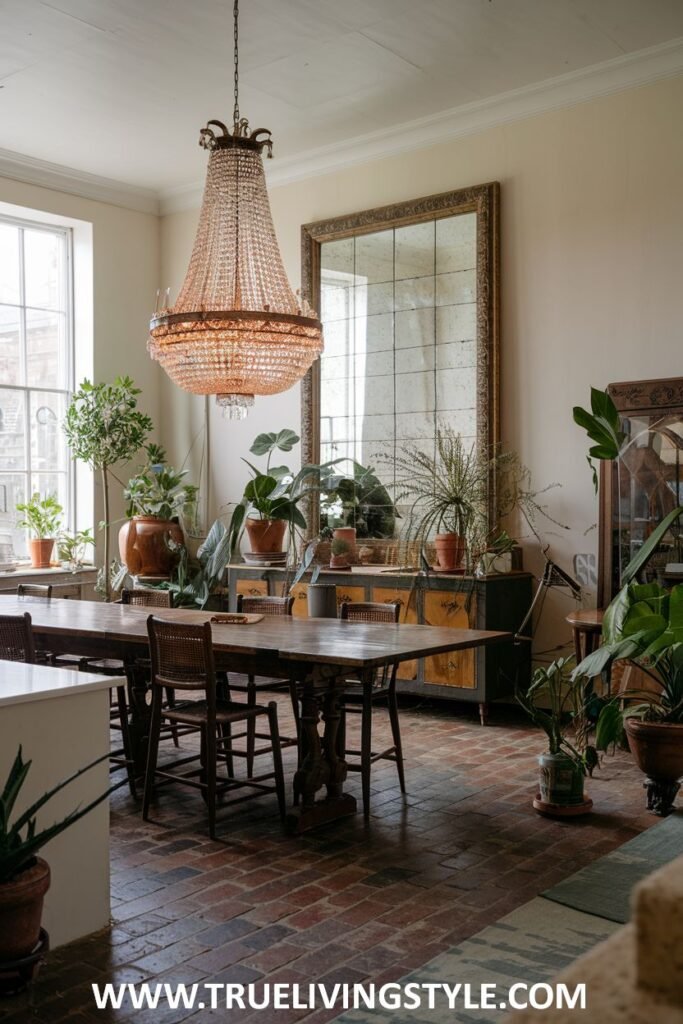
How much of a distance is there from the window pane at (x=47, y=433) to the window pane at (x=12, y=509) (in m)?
0.20

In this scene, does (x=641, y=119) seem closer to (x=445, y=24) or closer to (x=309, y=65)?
(x=445, y=24)

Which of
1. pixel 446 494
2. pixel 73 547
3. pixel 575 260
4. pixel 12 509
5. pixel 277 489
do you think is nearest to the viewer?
pixel 575 260

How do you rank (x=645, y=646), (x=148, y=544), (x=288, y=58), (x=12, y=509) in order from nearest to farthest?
(x=645, y=646) < (x=288, y=58) < (x=148, y=544) < (x=12, y=509)

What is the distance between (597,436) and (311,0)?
9.38 feet

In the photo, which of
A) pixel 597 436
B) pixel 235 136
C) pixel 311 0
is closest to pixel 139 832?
pixel 597 436

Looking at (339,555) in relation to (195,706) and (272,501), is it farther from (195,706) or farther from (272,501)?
(195,706)

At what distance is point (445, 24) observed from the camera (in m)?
5.74

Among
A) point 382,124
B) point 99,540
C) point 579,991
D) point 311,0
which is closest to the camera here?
point 579,991

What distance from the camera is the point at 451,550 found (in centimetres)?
669

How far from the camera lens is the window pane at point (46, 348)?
339 inches

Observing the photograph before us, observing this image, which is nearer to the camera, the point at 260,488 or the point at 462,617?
the point at 462,617

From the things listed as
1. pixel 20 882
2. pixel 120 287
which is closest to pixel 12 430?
pixel 120 287

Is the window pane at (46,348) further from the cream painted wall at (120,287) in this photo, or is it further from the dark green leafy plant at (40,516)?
the dark green leafy plant at (40,516)

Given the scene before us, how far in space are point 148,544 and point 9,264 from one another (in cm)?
270
